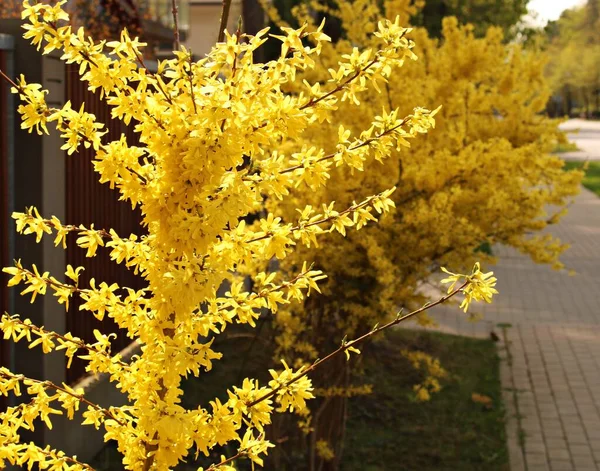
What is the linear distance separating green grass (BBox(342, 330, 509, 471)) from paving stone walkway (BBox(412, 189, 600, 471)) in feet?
0.57

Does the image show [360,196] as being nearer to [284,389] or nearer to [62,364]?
[62,364]

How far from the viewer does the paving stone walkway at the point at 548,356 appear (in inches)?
286

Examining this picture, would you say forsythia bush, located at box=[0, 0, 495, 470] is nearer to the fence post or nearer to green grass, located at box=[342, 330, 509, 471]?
the fence post

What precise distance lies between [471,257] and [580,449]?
1.98 m

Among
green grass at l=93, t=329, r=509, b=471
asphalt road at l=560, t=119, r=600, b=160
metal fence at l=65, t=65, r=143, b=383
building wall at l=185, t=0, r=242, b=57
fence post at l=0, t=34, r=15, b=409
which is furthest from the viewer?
asphalt road at l=560, t=119, r=600, b=160

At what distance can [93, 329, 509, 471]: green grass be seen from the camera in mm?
6801

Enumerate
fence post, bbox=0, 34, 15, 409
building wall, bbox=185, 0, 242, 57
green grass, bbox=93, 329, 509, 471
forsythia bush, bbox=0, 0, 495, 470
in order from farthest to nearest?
building wall, bbox=185, 0, 242, 57 < green grass, bbox=93, 329, 509, 471 < fence post, bbox=0, 34, 15, 409 < forsythia bush, bbox=0, 0, 495, 470

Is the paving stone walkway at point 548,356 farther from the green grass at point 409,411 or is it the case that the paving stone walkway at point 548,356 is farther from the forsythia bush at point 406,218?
the forsythia bush at point 406,218

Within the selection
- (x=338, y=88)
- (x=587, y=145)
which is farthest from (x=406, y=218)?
(x=587, y=145)

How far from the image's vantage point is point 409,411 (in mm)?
7859

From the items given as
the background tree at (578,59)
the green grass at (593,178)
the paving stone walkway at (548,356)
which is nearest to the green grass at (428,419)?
the paving stone walkway at (548,356)

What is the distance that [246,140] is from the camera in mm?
2375

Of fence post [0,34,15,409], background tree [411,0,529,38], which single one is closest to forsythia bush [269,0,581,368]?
fence post [0,34,15,409]

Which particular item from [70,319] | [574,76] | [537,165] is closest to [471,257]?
[537,165]
